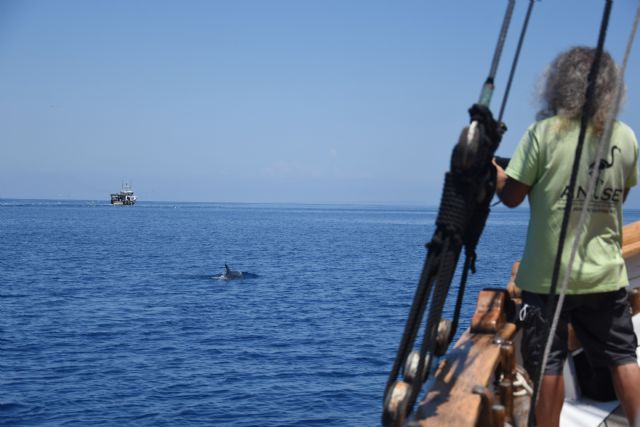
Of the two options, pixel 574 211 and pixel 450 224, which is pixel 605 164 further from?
pixel 450 224

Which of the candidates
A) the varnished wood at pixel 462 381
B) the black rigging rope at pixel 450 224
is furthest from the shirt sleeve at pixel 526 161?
the varnished wood at pixel 462 381

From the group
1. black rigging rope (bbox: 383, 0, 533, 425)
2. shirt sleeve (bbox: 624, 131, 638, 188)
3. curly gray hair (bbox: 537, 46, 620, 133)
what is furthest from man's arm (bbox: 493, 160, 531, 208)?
shirt sleeve (bbox: 624, 131, 638, 188)

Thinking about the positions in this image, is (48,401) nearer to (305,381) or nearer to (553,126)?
(305,381)

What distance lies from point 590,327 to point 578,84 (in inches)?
42.9

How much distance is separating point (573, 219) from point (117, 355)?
62.4 ft

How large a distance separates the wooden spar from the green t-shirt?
0.43m

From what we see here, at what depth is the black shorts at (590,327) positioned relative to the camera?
3.01 meters

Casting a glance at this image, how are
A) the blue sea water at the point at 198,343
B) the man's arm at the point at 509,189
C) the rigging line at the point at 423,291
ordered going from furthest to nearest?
the blue sea water at the point at 198,343 → the man's arm at the point at 509,189 → the rigging line at the point at 423,291

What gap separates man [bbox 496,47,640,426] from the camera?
9.50 ft

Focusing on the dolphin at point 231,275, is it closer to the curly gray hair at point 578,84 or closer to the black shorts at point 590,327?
the black shorts at point 590,327

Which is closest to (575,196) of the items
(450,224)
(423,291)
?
(450,224)

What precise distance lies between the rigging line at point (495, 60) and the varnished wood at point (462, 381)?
1.15 metres

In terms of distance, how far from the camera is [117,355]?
65.9ft

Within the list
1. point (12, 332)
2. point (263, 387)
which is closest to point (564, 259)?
point (263, 387)
